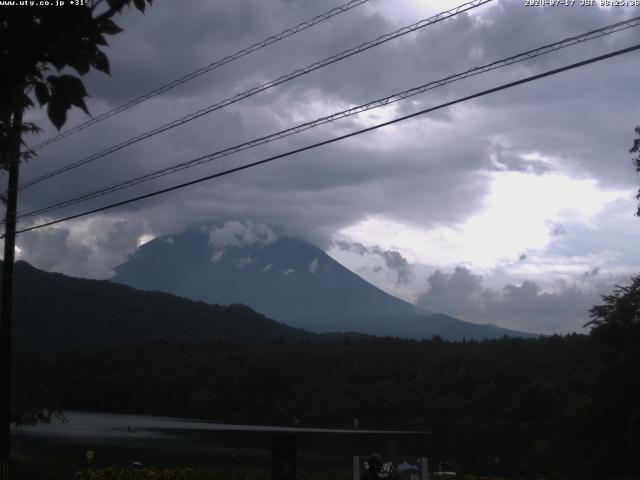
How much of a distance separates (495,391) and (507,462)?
50460mm

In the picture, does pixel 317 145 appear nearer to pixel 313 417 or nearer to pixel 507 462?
pixel 507 462

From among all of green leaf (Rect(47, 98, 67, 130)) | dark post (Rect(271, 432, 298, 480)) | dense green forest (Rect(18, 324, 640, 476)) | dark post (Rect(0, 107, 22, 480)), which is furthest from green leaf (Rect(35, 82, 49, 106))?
dense green forest (Rect(18, 324, 640, 476))

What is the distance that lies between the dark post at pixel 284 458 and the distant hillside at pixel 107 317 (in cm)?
14142

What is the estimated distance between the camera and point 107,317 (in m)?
178

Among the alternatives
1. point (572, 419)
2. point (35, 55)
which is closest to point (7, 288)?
point (35, 55)

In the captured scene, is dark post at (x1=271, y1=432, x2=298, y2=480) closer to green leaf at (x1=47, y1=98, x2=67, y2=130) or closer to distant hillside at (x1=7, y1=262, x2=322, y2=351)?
green leaf at (x1=47, y1=98, x2=67, y2=130)

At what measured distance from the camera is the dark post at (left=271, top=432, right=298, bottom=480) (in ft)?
51.8

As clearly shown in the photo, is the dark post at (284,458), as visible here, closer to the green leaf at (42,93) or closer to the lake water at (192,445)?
the green leaf at (42,93)

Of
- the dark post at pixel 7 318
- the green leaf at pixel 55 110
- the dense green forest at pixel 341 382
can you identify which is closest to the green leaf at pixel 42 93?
the green leaf at pixel 55 110

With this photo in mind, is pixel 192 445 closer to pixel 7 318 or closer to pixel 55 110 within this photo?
pixel 7 318

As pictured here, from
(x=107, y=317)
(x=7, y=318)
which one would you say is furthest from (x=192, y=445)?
(x=107, y=317)

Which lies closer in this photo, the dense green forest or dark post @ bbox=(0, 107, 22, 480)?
dark post @ bbox=(0, 107, 22, 480)

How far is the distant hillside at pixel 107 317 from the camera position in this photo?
162 m

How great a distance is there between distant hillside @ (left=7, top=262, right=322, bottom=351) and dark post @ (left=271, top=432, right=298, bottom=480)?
141 m
